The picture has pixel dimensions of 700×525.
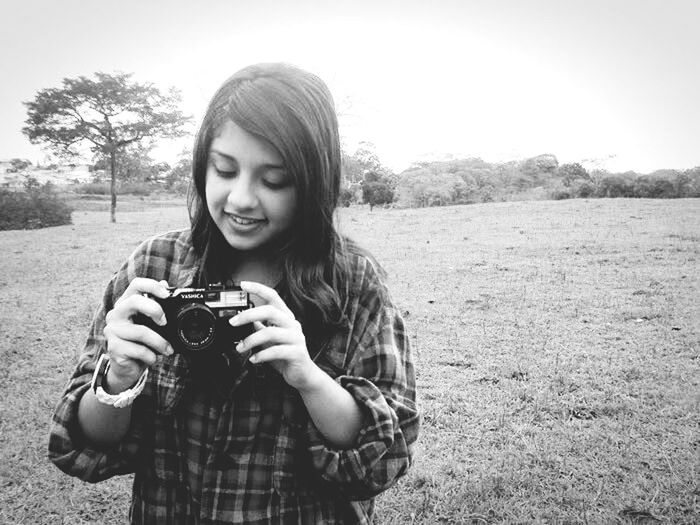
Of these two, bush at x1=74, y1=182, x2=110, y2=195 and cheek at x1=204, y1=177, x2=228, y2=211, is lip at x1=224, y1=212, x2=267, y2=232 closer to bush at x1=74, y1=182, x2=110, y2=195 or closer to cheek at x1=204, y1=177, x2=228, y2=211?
cheek at x1=204, y1=177, x2=228, y2=211

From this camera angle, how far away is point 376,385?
1344 mm

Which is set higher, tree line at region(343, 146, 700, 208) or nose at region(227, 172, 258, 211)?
tree line at region(343, 146, 700, 208)

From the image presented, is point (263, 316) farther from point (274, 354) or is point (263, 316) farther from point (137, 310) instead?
point (137, 310)

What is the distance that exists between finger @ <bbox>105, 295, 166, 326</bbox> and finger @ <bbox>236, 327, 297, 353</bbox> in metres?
0.22

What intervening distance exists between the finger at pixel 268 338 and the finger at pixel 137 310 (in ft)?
0.73

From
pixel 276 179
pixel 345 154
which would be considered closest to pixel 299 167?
pixel 276 179

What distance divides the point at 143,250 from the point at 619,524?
2.59 metres

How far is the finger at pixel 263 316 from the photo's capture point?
121 centimetres

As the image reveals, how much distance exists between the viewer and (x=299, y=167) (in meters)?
1.31

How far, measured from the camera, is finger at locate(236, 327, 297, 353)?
1192 mm

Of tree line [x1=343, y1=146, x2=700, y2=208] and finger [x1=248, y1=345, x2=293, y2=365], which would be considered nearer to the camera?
finger [x1=248, y1=345, x2=293, y2=365]

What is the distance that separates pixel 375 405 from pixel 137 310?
0.62 meters

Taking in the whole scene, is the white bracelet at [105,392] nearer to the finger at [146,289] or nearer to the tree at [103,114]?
the finger at [146,289]

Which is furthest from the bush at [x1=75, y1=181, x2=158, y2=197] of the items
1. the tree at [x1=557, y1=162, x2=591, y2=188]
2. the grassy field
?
the tree at [x1=557, y1=162, x2=591, y2=188]
